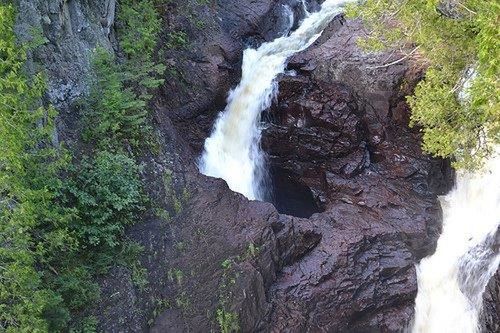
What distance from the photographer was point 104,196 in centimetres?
941

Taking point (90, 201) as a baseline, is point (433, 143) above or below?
below

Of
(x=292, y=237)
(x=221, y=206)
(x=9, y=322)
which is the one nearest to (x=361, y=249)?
(x=292, y=237)

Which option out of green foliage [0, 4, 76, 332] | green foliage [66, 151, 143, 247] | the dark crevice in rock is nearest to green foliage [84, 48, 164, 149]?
green foliage [66, 151, 143, 247]

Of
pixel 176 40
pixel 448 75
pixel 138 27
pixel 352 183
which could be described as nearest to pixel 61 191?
pixel 138 27

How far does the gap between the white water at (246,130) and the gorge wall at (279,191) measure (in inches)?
15.2

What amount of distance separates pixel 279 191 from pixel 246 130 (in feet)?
7.89

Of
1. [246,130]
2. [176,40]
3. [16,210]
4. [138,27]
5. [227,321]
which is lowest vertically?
[227,321]

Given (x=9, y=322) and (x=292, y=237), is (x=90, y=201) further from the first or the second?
(x=292, y=237)

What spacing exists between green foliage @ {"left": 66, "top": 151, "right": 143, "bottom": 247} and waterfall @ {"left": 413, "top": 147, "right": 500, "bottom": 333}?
316 inches

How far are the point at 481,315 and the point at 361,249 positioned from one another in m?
3.23

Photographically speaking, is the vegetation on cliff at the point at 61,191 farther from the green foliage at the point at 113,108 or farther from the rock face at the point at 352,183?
the rock face at the point at 352,183

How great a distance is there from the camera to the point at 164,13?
51.0 ft

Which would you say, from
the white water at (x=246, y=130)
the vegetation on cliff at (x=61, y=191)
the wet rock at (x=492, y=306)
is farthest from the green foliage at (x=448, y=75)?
the vegetation on cliff at (x=61, y=191)

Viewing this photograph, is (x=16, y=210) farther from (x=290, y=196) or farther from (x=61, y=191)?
(x=290, y=196)
